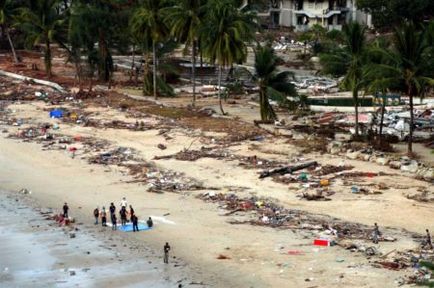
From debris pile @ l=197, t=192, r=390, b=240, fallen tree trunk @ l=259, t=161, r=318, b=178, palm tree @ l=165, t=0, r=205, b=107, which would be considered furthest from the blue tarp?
debris pile @ l=197, t=192, r=390, b=240

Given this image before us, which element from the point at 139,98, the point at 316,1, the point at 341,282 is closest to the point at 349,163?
the point at 341,282

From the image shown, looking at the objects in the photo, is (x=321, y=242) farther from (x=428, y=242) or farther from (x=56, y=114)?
(x=56, y=114)

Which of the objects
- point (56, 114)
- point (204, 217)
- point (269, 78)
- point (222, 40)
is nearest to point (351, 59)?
point (269, 78)

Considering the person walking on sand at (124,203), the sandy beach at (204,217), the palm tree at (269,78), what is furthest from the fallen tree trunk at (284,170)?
the palm tree at (269,78)

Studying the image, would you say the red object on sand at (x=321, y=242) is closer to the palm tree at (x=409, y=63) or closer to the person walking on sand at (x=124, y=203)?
the person walking on sand at (x=124, y=203)

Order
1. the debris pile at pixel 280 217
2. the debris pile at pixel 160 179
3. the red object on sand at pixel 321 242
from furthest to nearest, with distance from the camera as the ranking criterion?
the debris pile at pixel 160 179 → the debris pile at pixel 280 217 → the red object on sand at pixel 321 242

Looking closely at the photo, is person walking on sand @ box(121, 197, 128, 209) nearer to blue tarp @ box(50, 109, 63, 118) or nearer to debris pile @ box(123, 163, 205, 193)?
debris pile @ box(123, 163, 205, 193)
